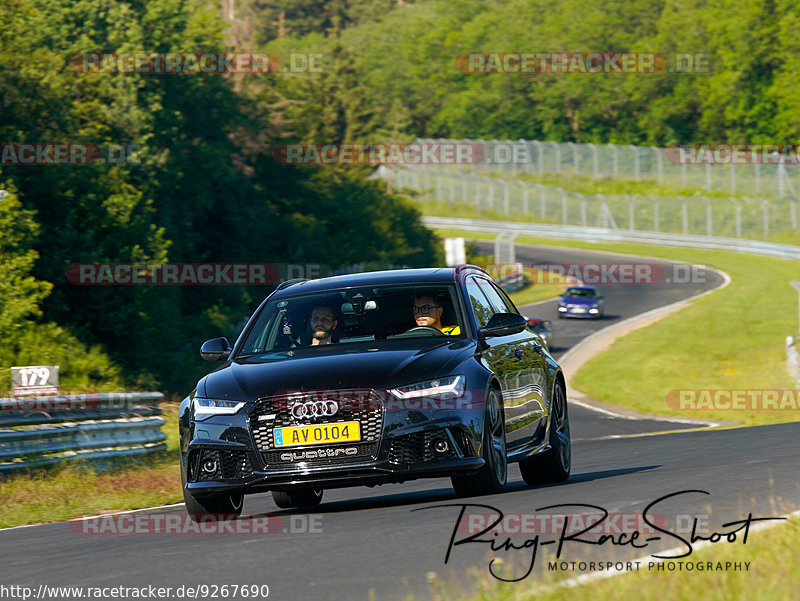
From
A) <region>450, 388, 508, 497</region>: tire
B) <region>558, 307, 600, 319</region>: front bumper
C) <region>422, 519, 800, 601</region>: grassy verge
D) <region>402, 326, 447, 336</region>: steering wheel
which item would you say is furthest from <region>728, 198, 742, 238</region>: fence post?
<region>422, 519, 800, 601</region>: grassy verge

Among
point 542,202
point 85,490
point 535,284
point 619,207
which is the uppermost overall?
point 85,490

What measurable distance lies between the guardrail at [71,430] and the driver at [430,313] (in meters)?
6.19

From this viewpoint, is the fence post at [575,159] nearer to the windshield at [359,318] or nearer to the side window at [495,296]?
the side window at [495,296]

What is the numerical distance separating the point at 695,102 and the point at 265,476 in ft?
364

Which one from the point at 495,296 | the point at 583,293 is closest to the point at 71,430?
the point at 495,296

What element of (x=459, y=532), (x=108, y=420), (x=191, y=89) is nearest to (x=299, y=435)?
(x=459, y=532)

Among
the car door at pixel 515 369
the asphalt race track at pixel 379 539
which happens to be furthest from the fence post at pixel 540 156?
the car door at pixel 515 369

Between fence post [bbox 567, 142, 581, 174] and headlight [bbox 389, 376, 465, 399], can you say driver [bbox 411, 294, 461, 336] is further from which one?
fence post [bbox 567, 142, 581, 174]

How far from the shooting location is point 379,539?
7.81m

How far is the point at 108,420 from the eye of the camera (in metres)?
16.5

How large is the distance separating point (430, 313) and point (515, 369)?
0.79 metres

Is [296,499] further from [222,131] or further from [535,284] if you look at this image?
[535,284]

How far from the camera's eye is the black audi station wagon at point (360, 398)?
907 cm

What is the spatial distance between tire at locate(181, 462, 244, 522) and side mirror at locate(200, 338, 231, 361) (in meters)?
1.12
